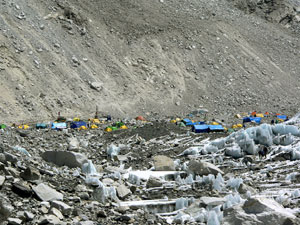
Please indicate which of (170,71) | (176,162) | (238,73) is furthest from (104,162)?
(238,73)

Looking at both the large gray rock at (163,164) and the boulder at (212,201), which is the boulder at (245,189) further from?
the large gray rock at (163,164)

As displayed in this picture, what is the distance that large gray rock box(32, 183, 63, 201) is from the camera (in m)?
9.46

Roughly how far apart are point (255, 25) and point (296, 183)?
4499 cm

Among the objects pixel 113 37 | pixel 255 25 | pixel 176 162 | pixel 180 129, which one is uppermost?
pixel 255 25

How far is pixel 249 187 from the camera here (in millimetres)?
12594

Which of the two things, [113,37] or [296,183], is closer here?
[296,183]

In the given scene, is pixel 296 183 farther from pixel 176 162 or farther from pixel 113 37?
pixel 113 37

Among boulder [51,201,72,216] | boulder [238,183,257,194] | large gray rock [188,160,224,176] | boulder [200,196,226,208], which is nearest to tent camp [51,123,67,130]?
large gray rock [188,160,224,176]

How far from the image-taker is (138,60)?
1688 inches

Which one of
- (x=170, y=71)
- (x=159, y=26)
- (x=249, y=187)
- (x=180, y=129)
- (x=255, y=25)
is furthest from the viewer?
(x=255, y=25)

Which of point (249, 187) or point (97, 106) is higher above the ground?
point (97, 106)

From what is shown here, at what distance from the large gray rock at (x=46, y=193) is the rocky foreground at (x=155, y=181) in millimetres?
21

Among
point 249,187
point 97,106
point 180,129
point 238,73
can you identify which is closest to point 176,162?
point 249,187

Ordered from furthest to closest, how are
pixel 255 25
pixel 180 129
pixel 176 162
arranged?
pixel 255 25
pixel 180 129
pixel 176 162
